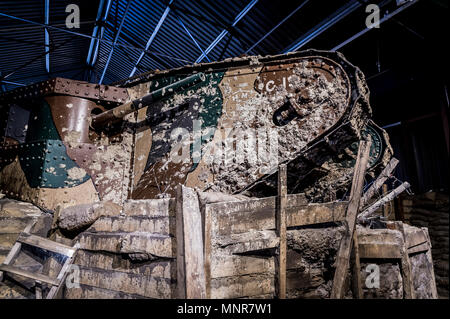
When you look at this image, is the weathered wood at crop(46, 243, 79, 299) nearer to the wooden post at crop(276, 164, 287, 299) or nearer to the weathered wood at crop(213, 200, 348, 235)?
the weathered wood at crop(213, 200, 348, 235)

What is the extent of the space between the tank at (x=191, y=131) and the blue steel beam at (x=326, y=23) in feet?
12.7

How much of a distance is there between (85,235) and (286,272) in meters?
1.97

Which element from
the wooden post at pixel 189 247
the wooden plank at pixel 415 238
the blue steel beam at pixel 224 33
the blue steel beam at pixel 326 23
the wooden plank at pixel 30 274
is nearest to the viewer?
the wooden post at pixel 189 247

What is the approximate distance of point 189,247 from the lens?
191cm

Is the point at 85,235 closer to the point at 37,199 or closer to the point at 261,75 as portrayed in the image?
the point at 37,199

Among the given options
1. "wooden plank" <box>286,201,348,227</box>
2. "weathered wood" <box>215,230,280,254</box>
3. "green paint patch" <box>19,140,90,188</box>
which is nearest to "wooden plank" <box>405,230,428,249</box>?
"wooden plank" <box>286,201,348,227</box>

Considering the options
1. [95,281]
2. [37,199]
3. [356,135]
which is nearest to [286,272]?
[356,135]

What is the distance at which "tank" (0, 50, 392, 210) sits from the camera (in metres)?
2.71

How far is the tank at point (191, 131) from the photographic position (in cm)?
271

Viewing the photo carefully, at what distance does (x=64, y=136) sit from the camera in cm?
349

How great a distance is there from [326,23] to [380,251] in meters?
5.90

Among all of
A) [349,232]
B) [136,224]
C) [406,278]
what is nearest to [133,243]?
[136,224]

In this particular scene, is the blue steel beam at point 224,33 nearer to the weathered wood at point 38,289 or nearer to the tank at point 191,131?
the tank at point 191,131

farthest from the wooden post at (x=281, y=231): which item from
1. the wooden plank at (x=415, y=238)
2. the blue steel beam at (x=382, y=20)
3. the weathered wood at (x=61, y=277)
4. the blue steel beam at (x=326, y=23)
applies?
the blue steel beam at (x=326, y=23)
